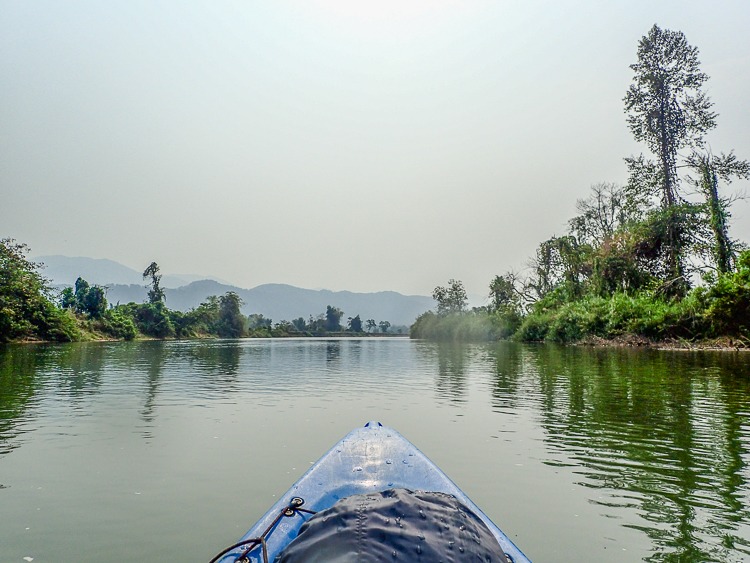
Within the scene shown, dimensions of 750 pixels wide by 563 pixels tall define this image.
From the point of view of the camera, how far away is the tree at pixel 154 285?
70062 mm

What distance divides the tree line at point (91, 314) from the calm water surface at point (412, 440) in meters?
28.3

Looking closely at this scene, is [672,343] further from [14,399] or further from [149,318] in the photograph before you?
[149,318]

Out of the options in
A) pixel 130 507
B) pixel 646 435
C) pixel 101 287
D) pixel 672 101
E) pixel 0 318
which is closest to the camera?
pixel 130 507

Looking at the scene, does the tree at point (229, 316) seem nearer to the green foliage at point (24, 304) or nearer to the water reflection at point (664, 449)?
the green foliage at point (24, 304)

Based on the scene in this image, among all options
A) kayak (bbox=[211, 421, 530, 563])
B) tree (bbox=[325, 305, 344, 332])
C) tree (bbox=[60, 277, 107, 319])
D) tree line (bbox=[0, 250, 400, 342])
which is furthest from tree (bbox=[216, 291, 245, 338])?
kayak (bbox=[211, 421, 530, 563])

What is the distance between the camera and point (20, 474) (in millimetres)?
5137

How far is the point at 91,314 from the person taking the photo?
173 feet

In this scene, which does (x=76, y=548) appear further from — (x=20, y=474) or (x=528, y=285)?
(x=528, y=285)

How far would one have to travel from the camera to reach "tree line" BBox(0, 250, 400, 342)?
34.9m

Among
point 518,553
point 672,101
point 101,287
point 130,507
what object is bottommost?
point 130,507

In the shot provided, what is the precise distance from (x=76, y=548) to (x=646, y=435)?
649 cm

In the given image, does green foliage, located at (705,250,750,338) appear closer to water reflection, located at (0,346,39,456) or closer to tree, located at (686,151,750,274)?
tree, located at (686,151,750,274)

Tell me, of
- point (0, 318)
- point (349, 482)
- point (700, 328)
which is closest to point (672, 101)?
point (700, 328)

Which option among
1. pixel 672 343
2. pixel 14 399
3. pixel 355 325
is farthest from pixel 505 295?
pixel 355 325
